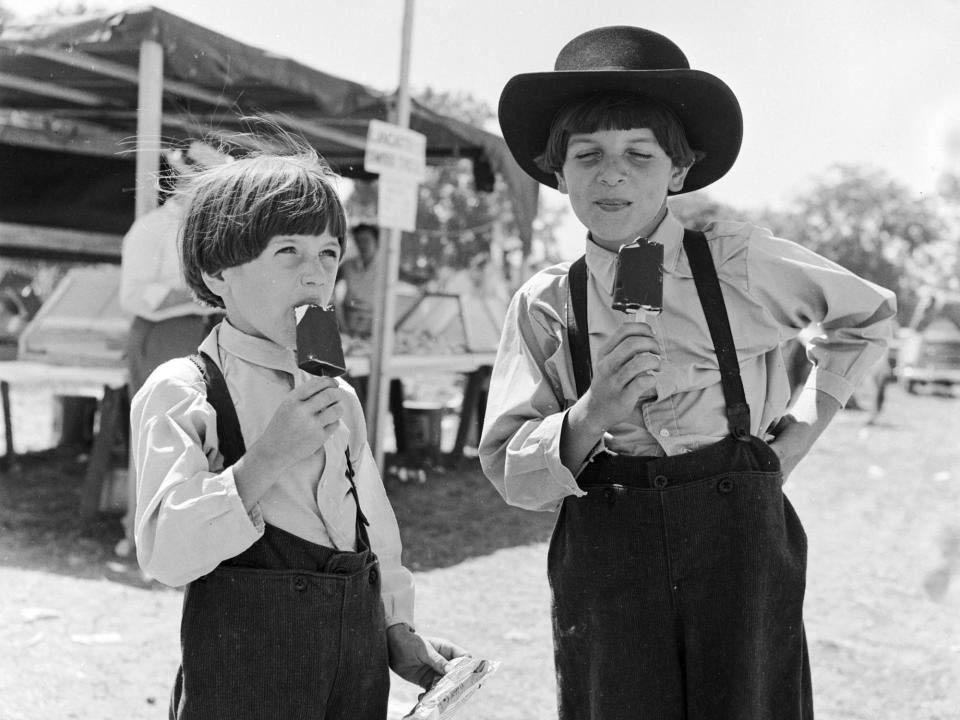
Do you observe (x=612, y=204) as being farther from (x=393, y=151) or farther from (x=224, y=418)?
(x=393, y=151)

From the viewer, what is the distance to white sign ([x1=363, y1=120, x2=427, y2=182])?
15.7 feet

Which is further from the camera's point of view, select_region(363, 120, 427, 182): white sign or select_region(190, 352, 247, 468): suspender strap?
select_region(363, 120, 427, 182): white sign

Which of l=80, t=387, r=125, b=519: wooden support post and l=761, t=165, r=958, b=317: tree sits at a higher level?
l=761, t=165, r=958, b=317: tree

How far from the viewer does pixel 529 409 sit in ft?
5.54

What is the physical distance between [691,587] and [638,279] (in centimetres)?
55

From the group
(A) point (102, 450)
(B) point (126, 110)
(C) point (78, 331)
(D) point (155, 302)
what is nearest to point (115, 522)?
(A) point (102, 450)

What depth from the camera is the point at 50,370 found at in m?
5.23

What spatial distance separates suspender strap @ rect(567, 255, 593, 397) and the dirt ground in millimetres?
1776

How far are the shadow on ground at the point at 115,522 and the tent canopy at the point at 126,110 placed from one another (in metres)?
1.91

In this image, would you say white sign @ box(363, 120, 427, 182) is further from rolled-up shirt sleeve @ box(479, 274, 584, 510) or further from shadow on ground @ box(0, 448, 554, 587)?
rolled-up shirt sleeve @ box(479, 274, 584, 510)

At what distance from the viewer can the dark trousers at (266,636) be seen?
4.87 feet

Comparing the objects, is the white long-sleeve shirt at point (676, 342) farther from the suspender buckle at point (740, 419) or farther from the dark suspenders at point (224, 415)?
the dark suspenders at point (224, 415)

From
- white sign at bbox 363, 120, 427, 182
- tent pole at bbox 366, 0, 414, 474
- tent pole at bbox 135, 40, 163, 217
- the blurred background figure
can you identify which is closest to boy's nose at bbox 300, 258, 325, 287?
tent pole at bbox 135, 40, 163, 217

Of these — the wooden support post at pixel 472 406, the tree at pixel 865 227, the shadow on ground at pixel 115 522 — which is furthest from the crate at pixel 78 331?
the tree at pixel 865 227
